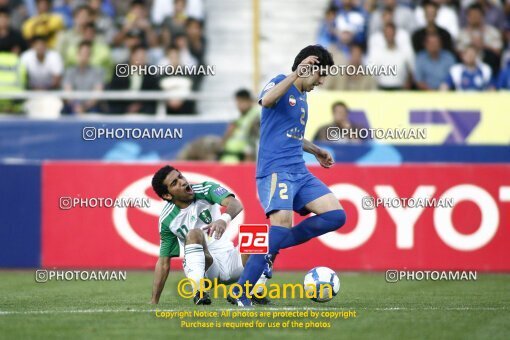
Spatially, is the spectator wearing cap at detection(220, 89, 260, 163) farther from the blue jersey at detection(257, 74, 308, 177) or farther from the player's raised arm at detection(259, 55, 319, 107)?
the player's raised arm at detection(259, 55, 319, 107)

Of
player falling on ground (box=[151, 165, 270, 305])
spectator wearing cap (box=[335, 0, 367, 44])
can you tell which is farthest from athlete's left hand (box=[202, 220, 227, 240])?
spectator wearing cap (box=[335, 0, 367, 44])

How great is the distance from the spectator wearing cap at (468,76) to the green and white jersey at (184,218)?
8.75 m

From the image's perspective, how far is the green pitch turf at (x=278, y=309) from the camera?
27.6 feet

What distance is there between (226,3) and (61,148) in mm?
4760

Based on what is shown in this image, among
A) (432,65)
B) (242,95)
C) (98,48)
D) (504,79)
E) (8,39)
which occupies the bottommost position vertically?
(242,95)

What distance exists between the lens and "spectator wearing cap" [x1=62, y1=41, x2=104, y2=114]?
18.9m

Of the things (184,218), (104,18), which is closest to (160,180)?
(184,218)

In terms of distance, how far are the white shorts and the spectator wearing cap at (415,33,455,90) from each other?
338 inches

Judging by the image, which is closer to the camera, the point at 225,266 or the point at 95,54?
the point at 225,266

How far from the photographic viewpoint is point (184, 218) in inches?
415

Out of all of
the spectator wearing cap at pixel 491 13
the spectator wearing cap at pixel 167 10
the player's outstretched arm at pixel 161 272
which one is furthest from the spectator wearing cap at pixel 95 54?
the player's outstretched arm at pixel 161 272

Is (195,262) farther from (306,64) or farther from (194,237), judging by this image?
(306,64)

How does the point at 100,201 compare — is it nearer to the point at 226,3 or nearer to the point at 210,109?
the point at 210,109

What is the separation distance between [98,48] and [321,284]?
32.0ft
